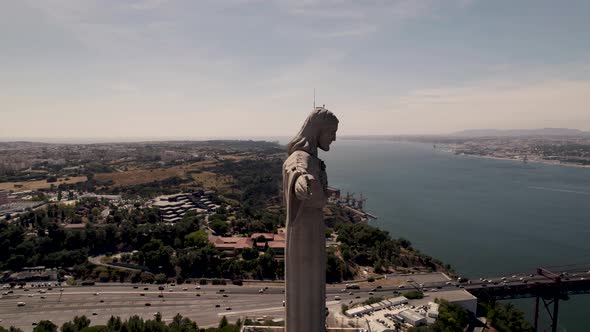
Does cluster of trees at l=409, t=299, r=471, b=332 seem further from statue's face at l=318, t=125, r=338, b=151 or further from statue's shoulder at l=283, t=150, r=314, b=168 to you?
statue's shoulder at l=283, t=150, r=314, b=168

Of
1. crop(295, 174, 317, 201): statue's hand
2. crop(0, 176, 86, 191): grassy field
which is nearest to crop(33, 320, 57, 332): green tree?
crop(295, 174, 317, 201): statue's hand

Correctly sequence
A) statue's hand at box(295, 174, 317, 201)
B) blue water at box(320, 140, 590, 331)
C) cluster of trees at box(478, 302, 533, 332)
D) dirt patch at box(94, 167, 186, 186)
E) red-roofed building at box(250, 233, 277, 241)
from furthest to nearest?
dirt patch at box(94, 167, 186, 186)
blue water at box(320, 140, 590, 331)
red-roofed building at box(250, 233, 277, 241)
cluster of trees at box(478, 302, 533, 332)
statue's hand at box(295, 174, 317, 201)

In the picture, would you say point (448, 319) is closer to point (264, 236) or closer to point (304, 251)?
point (304, 251)

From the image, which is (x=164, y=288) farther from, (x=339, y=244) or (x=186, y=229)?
(x=339, y=244)

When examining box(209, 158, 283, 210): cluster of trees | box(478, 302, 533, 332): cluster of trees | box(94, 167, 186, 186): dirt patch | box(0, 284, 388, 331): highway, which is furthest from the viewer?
box(94, 167, 186, 186): dirt patch

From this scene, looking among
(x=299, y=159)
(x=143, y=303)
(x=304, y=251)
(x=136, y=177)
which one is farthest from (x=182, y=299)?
(x=136, y=177)

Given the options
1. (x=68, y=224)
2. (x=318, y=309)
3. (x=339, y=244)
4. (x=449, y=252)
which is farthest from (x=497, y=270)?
(x=68, y=224)

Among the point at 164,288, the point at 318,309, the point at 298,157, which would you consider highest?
the point at 298,157
